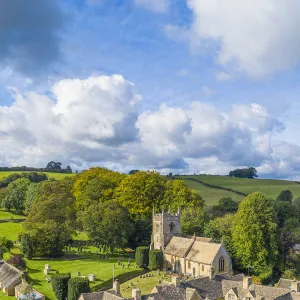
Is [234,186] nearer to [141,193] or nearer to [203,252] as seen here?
[141,193]

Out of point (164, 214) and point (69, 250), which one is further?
point (69, 250)

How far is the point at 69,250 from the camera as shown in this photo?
78125 mm

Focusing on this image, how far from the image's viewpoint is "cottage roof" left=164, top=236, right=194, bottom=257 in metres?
66.4

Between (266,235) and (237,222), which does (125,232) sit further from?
(266,235)

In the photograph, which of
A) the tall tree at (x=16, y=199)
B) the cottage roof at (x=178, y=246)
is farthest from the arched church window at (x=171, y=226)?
the tall tree at (x=16, y=199)

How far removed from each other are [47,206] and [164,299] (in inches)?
1819

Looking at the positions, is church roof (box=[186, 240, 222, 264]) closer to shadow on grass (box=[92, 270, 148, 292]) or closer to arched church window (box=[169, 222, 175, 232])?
arched church window (box=[169, 222, 175, 232])

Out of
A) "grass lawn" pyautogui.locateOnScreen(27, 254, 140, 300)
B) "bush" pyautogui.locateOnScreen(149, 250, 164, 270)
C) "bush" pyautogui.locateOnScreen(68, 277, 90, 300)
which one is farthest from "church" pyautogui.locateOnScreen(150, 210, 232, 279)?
"bush" pyautogui.locateOnScreen(68, 277, 90, 300)

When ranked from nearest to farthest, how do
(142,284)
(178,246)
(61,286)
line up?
(61,286)
(142,284)
(178,246)

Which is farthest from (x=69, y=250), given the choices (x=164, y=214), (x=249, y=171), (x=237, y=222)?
(x=249, y=171)

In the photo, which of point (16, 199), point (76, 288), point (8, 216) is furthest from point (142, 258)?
point (16, 199)

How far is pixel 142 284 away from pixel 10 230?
161ft

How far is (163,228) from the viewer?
232 feet

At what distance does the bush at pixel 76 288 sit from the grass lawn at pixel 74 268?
15.6 feet
